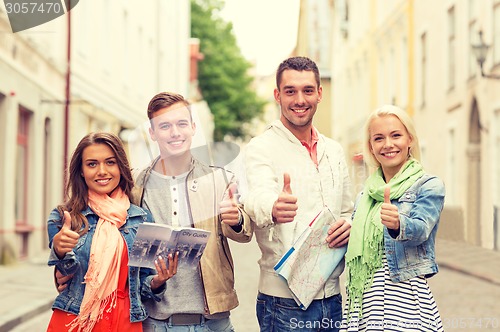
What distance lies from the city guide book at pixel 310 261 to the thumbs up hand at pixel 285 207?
0.22 metres

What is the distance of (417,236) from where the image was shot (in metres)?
2.83

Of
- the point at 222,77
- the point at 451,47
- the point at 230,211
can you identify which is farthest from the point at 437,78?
the point at 222,77

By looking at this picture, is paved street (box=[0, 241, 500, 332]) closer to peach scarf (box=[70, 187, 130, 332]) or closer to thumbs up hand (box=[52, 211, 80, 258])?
peach scarf (box=[70, 187, 130, 332])

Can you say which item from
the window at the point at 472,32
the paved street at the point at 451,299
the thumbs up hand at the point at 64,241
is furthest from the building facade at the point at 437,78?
the thumbs up hand at the point at 64,241

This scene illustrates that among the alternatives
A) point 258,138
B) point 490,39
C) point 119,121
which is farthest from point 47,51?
point 258,138

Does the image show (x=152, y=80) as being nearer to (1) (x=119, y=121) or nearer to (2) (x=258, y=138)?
(1) (x=119, y=121)

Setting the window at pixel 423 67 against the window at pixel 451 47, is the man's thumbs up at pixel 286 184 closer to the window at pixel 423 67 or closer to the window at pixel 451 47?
the window at pixel 451 47

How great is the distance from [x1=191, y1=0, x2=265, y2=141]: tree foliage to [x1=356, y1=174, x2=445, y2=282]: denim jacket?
76.1ft

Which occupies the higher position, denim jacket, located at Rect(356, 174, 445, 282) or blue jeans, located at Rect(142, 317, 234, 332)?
denim jacket, located at Rect(356, 174, 445, 282)

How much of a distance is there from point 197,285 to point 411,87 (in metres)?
13.1

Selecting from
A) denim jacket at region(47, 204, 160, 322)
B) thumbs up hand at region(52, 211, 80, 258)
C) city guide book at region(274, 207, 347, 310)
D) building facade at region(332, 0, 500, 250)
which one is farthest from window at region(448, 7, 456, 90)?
thumbs up hand at region(52, 211, 80, 258)

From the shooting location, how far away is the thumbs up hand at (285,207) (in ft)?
9.32

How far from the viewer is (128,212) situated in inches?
119

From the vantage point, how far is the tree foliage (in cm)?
2867
